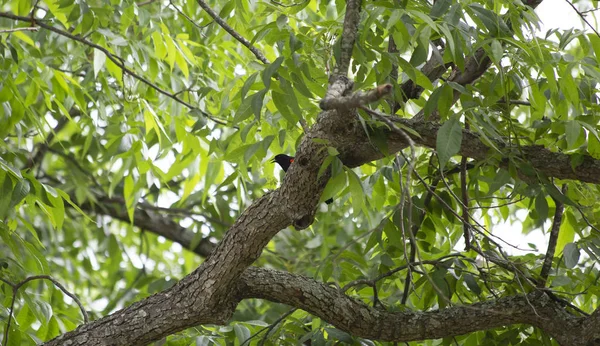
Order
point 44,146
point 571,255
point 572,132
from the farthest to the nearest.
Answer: point 44,146
point 571,255
point 572,132

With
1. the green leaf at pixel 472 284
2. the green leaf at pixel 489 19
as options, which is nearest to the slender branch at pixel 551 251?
the green leaf at pixel 472 284

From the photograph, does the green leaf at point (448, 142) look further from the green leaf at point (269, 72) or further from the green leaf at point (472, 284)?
the green leaf at point (472, 284)

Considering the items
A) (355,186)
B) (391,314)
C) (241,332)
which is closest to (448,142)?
(355,186)

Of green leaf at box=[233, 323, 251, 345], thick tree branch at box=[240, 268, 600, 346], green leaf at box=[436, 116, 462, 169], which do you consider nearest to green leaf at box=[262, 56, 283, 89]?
green leaf at box=[436, 116, 462, 169]

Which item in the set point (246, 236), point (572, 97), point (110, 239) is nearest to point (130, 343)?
point (246, 236)

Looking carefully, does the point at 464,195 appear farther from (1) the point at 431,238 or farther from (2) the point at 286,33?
(2) the point at 286,33

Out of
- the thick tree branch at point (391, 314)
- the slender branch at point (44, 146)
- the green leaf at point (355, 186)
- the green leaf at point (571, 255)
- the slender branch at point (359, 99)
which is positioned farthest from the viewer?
the slender branch at point (44, 146)

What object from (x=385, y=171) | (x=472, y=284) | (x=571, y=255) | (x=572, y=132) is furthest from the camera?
(x=385, y=171)

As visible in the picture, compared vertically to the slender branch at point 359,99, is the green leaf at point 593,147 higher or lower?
higher

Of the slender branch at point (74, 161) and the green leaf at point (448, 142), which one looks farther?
the slender branch at point (74, 161)

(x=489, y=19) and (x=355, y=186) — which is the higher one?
(x=489, y=19)

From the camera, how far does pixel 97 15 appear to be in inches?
140

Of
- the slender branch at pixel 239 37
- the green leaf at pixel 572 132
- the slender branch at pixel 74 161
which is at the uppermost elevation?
the slender branch at pixel 74 161

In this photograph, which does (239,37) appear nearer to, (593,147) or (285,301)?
(285,301)
